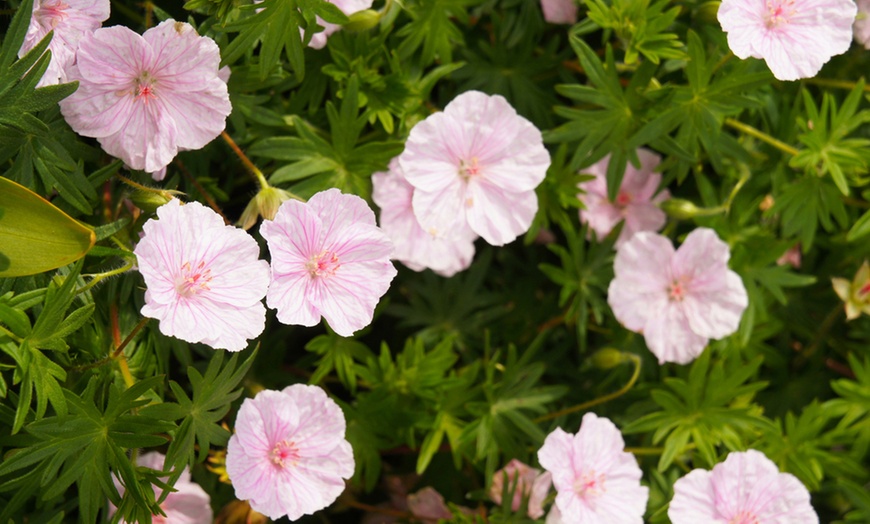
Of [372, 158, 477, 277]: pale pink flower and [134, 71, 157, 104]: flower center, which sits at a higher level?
[134, 71, 157, 104]: flower center

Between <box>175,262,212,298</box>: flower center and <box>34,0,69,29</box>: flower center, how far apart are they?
349 mm

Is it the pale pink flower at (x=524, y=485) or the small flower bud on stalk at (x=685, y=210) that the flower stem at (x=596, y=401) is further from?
the small flower bud on stalk at (x=685, y=210)

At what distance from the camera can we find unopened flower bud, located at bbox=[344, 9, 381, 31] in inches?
49.8

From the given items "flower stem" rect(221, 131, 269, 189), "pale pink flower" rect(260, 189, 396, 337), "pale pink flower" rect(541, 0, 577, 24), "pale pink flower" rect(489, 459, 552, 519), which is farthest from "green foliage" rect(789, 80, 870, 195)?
"flower stem" rect(221, 131, 269, 189)

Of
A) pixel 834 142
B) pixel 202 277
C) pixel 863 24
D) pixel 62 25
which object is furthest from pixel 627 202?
pixel 62 25

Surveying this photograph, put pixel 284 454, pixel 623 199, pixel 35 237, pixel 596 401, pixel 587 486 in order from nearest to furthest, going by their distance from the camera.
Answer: pixel 35 237 → pixel 284 454 → pixel 587 486 → pixel 596 401 → pixel 623 199

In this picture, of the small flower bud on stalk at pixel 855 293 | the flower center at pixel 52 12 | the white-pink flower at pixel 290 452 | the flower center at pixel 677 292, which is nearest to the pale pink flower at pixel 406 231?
the white-pink flower at pixel 290 452

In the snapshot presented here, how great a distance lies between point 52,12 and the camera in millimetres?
1083

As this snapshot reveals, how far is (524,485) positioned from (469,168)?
1.63 feet

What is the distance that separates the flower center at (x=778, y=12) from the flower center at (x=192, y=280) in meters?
0.85

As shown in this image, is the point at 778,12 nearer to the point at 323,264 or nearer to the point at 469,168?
the point at 469,168

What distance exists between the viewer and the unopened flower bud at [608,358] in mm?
1511

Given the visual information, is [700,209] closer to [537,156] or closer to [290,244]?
[537,156]

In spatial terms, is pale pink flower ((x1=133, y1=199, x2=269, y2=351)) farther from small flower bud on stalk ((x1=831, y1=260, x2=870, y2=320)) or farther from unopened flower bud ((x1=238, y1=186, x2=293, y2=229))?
small flower bud on stalk ((x1=831, y1=260, x2=870, y2=320))
